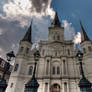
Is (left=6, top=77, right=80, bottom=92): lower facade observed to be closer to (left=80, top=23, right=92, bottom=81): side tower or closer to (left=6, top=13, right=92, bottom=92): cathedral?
(left=6, top=13, right=92, bottom=92): cathedral

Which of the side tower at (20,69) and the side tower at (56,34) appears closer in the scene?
the side tower at (20,69)

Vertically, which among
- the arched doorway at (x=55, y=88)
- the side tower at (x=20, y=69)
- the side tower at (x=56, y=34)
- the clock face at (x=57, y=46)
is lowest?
the arched doorway at (x=55, y=88)

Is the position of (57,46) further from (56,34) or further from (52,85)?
(52,85)

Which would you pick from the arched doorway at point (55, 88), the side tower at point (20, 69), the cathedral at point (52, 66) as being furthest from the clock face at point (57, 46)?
the arched doorway at point (55, 88)

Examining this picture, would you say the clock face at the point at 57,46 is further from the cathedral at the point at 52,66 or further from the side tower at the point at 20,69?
the side tower at the point at 20,69

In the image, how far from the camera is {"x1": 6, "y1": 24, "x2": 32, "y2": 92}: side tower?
752 inches

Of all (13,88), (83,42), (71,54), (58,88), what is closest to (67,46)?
(71,54)

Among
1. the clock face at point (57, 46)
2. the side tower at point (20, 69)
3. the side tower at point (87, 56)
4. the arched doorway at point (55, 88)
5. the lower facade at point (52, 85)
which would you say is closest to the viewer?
the lower facade at point (52, 85)

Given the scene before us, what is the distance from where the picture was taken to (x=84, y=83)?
781 centimetres

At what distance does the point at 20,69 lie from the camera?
68.0 ft

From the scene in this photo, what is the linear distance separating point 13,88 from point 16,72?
3.48 metres

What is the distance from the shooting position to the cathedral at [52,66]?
19172 millimetres

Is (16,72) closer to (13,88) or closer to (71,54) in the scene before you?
(13,88)

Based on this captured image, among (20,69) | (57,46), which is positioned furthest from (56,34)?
(20,69)
